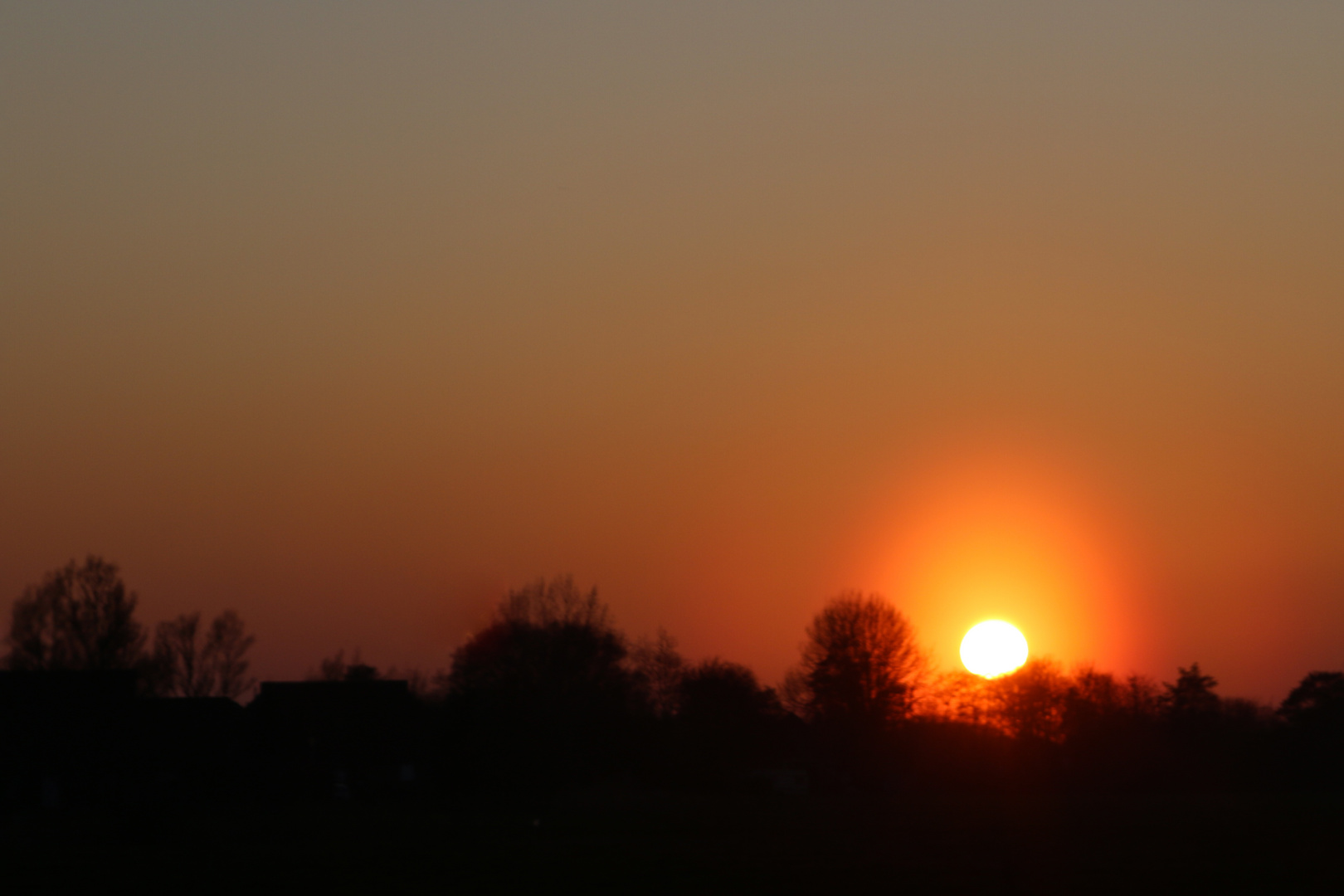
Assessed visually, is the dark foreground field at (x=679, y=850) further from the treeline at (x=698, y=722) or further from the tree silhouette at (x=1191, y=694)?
the tree silhouette at (x=1191, y=694)

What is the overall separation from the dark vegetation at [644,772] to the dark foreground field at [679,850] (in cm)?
21

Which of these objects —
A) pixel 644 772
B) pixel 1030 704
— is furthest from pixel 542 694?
pixel 1030 704

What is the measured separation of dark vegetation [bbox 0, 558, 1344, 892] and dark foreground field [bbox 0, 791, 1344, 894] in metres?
0.21

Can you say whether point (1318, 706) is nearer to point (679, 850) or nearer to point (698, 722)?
point (698, 722)

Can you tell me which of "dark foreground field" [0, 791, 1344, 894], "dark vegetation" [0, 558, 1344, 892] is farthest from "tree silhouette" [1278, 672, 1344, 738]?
"dark foreground field" [0, 791, 1344, 894]

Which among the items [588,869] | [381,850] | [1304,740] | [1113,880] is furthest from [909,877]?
[1304,740]

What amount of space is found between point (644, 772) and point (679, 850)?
36.5 m

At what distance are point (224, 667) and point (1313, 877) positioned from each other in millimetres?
82093

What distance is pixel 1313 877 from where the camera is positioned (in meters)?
26.0

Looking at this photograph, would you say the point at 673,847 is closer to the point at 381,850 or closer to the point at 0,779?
the point at 381,850

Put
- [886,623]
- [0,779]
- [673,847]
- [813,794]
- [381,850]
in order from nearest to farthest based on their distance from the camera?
[381,850] → [673,847] → [0,779] → [813,794] → [886,623]

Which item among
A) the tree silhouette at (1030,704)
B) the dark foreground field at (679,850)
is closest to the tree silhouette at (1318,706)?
the tree silhouette at (1030,704)

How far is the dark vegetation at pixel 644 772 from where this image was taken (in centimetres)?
2959

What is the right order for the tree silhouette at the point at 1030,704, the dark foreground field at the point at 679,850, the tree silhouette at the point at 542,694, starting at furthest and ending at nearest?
1. the tree silhouette at the point at 1030,704
2. the tree silhouette at the point at 542,694
3. the dark foreground field at the point at 679,850
